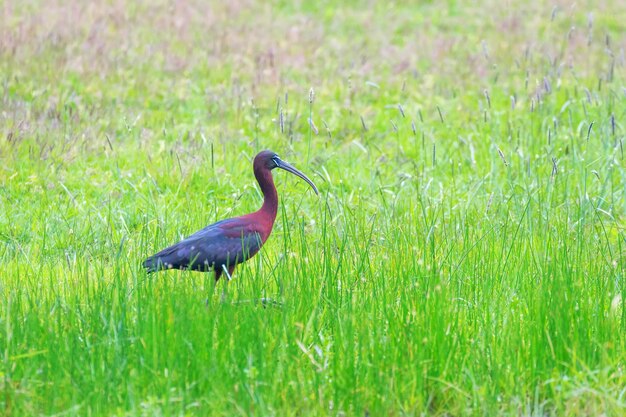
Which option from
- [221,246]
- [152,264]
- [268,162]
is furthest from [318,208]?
[152,264]

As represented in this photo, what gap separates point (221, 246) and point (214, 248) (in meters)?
0.04

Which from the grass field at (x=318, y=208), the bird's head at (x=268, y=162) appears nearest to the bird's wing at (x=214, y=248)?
the grass field at (x=318, y=208)

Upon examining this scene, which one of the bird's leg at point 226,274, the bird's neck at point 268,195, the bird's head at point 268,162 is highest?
the bird's head at point 268,162

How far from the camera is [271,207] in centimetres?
580

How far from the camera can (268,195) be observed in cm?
584

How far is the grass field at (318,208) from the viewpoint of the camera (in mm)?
4133

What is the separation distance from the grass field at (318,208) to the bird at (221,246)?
12cm

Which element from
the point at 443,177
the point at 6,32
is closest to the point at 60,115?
the point at 6,32

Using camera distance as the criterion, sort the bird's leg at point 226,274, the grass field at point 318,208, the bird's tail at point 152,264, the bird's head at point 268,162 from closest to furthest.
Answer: the grass field at point 318,208
the bird's leg at point 226,274
the bird's tail at point 152,264
the bird's head at point 268,162

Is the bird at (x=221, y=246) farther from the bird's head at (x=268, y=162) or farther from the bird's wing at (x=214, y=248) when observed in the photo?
the bird's head at (x=268, y=162)

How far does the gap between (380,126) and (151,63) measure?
8.50 ft

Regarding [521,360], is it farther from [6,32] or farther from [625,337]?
[6,32]

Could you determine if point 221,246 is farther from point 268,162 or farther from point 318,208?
point 318,208

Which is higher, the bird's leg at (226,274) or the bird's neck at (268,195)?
→ the bird's neck at (268,195)
